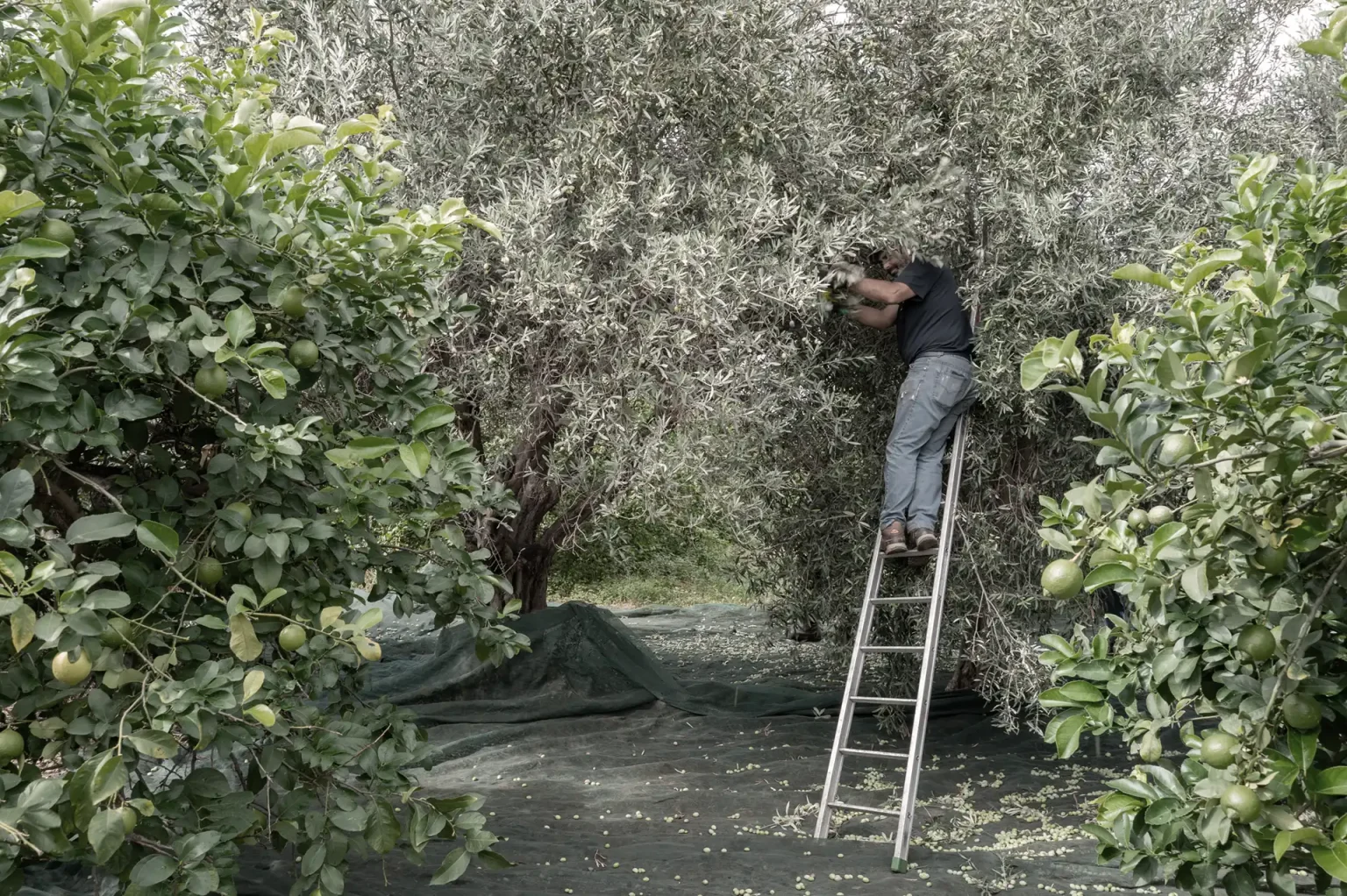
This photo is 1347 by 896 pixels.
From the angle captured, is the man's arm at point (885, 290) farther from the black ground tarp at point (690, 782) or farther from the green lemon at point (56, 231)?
the green lemon at point (56, 231)

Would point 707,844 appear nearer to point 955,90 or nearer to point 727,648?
point 955,90

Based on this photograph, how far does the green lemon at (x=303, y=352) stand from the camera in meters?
2.87

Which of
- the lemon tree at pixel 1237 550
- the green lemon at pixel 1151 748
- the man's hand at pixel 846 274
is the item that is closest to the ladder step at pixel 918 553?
the man's hand at pixel 846 274

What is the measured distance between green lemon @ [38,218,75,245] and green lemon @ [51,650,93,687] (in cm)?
94

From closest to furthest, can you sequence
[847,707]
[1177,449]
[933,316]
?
[1177,449]
[847,707]
[933,316]

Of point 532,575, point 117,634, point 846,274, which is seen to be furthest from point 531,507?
point 117,634

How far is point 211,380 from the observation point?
2586mm

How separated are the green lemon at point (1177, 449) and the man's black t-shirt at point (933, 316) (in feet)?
12.9

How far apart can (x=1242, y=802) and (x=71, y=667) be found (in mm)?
2295

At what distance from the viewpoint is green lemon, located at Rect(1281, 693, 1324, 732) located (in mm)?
2047

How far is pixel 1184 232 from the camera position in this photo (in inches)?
216

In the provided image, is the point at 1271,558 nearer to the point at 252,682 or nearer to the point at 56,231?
the point at 252,682

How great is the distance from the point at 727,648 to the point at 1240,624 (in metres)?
9.41

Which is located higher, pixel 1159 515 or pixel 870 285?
pixel 870 285
